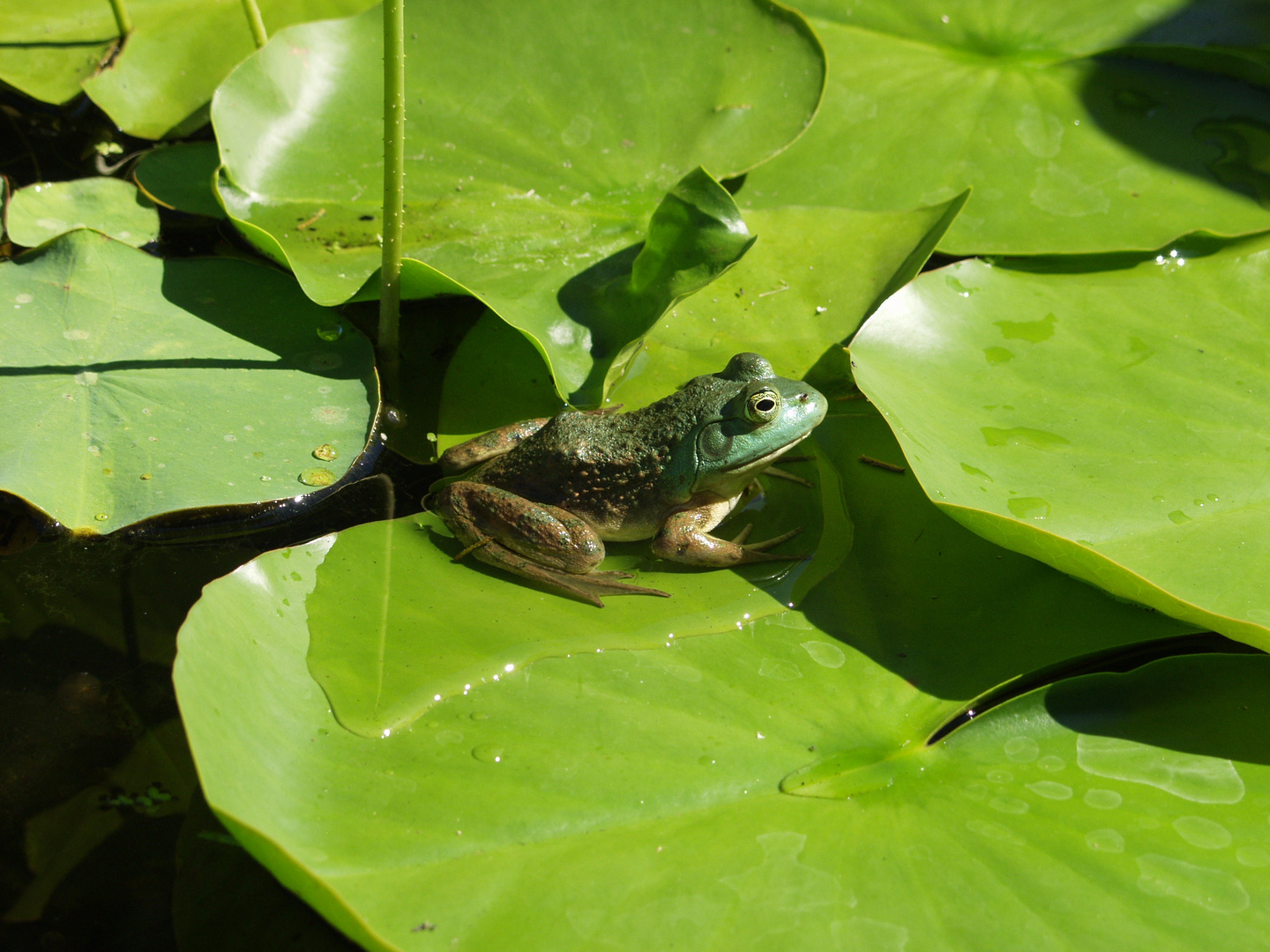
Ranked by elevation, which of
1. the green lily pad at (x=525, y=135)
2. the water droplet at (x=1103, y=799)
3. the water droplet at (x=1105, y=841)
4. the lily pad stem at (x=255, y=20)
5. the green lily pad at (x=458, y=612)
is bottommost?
the green lily pad at (x=458, y=612)

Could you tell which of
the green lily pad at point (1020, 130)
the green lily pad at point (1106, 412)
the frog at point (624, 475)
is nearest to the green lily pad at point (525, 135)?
the frog at point (624, 475)

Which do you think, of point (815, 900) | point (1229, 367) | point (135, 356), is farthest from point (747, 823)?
point (135, 356)

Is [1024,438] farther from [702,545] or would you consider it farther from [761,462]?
[702,545]

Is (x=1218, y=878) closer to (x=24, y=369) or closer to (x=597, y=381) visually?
(x=597, y=381)

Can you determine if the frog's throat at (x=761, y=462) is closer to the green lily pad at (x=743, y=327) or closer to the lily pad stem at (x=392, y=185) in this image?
the green lily pad at (x=743, y=327)

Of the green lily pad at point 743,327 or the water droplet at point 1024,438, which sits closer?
the water droplet at point 1024,438
